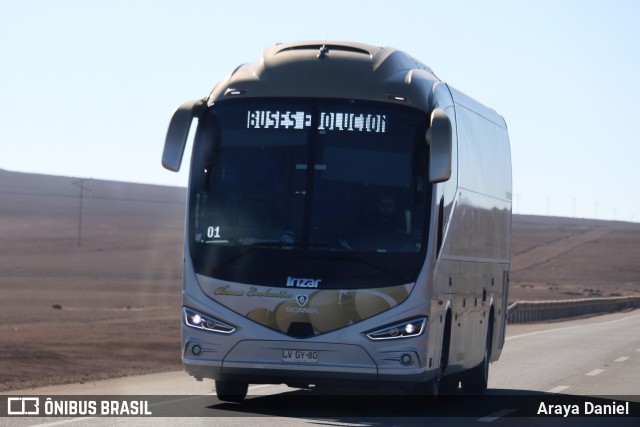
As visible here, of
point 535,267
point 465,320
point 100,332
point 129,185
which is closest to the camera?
point 465,320

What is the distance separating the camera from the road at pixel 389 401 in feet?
40.3

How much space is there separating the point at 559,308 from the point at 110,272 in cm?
3434

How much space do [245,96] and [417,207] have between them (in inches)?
83.6

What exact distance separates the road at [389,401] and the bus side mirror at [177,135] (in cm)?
252

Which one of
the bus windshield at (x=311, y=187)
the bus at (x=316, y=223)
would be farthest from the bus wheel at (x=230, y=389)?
the bus windshield at (x=311, y=187)

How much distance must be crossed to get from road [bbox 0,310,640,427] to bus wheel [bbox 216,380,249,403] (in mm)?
144

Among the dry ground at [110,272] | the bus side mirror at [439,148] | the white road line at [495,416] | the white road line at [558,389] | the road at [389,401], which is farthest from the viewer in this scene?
the dry ground at [110,272]

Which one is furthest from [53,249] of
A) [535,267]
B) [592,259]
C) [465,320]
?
[465,320]

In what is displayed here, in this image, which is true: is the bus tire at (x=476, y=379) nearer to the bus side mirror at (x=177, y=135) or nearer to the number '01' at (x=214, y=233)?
the number '01' at (x=214, y=233)

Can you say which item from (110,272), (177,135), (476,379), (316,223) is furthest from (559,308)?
(177,135)

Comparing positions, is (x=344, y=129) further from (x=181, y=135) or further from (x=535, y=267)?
(x=535, y=267)

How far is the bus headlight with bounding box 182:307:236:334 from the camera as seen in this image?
1239cm

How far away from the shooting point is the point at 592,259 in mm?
113500

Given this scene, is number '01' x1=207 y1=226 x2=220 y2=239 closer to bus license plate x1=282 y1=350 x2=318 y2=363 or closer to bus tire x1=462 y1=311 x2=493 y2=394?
bus license plate x1=282 y1=350 x2=318 y2=363
